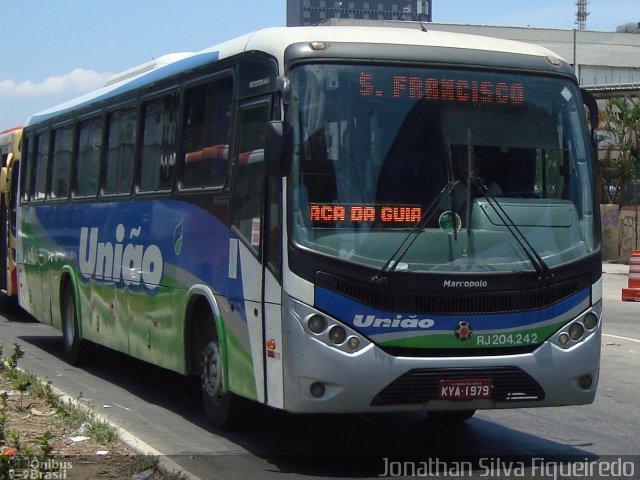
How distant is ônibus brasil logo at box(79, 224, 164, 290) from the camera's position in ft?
35.8

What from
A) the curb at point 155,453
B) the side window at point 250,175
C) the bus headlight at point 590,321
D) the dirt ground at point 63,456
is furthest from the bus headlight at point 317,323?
the bus headlight at point 590,321

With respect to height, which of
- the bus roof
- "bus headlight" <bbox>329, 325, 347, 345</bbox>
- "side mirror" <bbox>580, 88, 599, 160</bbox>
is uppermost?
the bus roof

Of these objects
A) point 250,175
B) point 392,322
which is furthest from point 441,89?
point 392,322

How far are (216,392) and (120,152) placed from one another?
A: 3992 millimetres

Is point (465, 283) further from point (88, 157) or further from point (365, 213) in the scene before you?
point (88, 157)

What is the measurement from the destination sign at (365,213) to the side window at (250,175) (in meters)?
0.61

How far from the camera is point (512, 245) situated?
26.7ft

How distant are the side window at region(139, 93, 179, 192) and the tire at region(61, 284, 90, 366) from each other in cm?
334

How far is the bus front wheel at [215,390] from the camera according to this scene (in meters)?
9.23

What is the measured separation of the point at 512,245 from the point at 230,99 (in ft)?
8.96

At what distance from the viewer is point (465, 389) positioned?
7.87 meters

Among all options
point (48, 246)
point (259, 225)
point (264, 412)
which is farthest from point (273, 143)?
point (48, 246)

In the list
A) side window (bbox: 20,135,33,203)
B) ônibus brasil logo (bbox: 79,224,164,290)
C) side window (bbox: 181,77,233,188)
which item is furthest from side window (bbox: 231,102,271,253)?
side window (bbox: 20,135,33,203)

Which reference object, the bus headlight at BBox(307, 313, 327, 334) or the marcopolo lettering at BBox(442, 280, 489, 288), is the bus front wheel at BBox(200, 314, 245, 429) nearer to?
the bus headlight at BBox(307, 313, 327, 334)
